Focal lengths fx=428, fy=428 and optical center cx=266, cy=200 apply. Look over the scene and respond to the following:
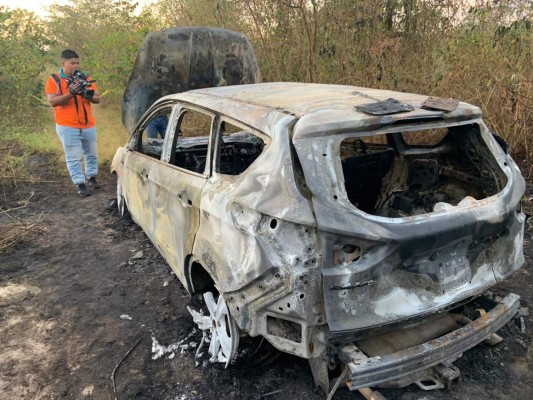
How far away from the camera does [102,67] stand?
1150 centimetres

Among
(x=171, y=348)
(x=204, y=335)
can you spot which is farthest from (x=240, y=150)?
(x=171, y=348)

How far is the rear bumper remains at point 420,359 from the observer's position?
2.05 meters

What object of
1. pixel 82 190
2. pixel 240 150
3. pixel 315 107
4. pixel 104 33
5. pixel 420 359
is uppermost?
pixel 104 33

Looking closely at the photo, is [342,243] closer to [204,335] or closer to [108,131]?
→ [204,335]

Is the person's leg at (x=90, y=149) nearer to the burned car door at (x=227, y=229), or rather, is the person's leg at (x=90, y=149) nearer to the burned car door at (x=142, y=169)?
the burned car door at (x=142, y=169)

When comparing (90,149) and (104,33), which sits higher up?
(104,33)

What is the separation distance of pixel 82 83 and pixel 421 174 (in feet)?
15.5

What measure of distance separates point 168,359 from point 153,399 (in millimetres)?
358

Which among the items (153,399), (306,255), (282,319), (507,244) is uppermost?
(306,255)

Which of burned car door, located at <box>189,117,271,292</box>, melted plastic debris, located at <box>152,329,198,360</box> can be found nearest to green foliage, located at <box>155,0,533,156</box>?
burned car door, located at <box>189,117,271,292</box>

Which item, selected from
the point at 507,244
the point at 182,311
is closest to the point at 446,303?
the point at 507,244

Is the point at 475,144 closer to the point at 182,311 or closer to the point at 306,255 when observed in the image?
the point at 306,255

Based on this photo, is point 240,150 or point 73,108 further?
point 73,108

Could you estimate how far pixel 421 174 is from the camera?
3240mm
